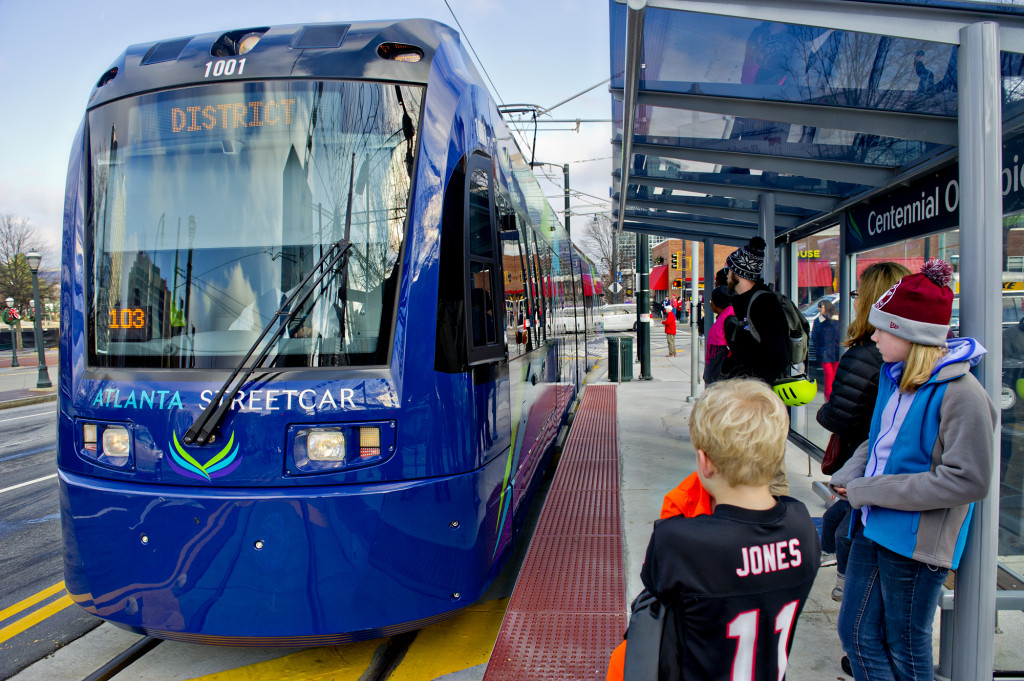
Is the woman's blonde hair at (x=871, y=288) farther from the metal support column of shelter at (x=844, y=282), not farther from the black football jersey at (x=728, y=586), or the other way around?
the metal support column of shelter at (x=844, y=282)

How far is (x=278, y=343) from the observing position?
3.17 meters

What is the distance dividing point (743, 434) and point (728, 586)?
0.35 metres

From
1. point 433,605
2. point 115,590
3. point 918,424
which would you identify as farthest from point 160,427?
point 918,424

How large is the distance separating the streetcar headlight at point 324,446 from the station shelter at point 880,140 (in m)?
2.45

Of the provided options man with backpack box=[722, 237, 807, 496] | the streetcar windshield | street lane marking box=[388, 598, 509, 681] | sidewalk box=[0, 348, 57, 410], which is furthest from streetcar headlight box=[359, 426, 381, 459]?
sidewalk box=[0, 348, 57, 410]

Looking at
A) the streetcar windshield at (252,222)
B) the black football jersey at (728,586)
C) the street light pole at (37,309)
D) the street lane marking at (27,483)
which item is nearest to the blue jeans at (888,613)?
the black football jersey at (728,586)

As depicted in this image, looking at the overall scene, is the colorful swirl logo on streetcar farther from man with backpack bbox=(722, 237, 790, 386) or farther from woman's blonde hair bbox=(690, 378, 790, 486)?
man with backpack bbox=(722, 237, 790, 386)

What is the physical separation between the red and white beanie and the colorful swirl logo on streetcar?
2.62 meters

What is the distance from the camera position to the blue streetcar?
3.05 metres

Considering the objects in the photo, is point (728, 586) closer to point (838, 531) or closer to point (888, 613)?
point (888, 613)

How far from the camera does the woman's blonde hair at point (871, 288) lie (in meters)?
3.00

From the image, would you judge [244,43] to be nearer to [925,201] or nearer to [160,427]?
[160,427]

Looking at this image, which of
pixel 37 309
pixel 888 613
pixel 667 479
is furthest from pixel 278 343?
pixel 37 309

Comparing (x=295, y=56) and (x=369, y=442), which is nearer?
(x=369, y=442)
